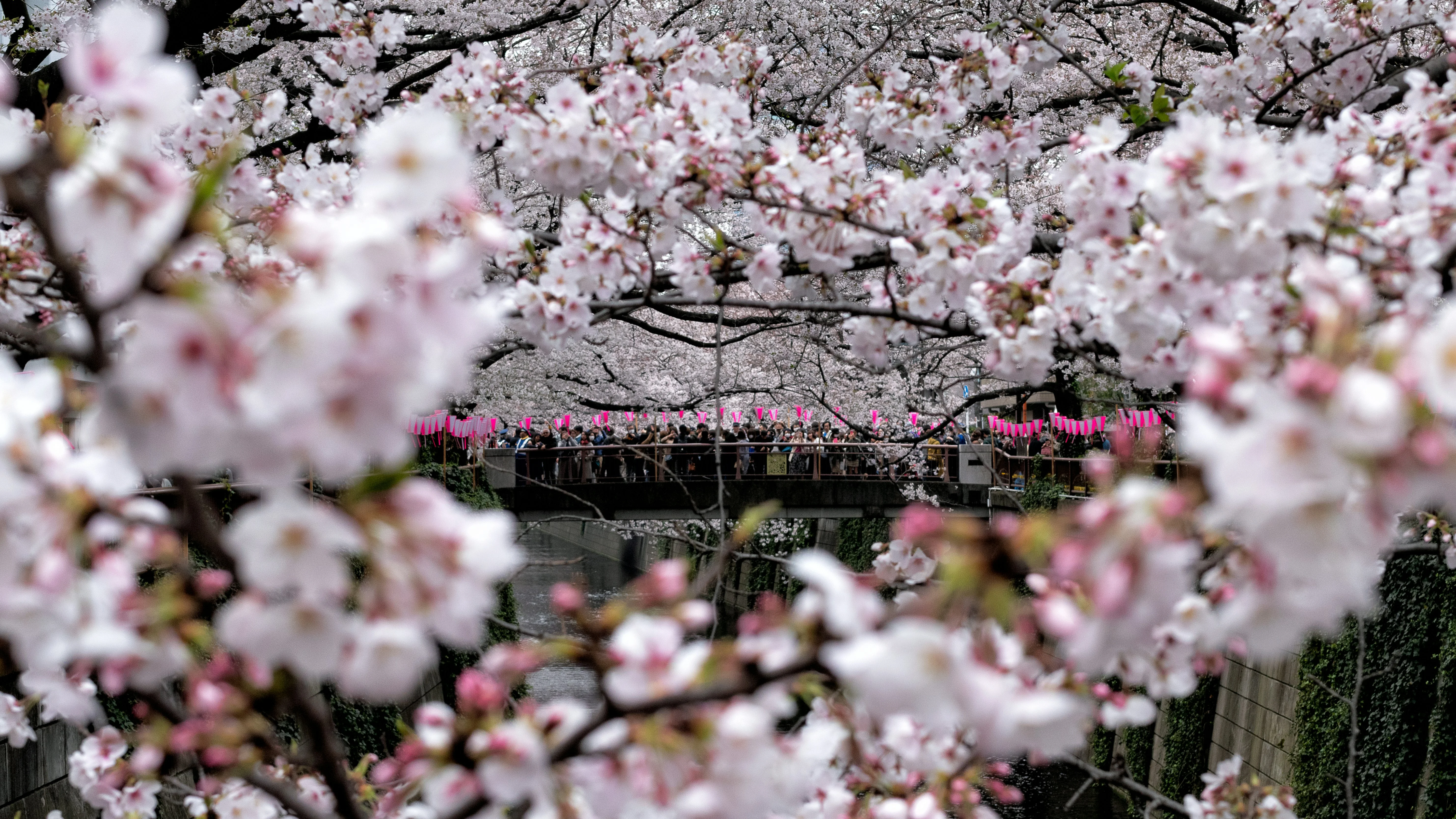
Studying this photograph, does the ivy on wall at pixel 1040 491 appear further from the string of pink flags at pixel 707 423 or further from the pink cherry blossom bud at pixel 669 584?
the pink cherry blossom bud at pixel 669 584

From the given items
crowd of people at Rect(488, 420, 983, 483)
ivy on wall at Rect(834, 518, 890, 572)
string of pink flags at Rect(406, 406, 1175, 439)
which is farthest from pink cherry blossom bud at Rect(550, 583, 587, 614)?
ivy on wall at Rect(834, 518, 890, 572)

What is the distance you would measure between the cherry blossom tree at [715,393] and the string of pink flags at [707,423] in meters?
6.90

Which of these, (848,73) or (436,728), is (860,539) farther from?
(436,728)

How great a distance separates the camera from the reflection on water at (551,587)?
1659cm

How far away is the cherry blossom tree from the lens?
0.80m

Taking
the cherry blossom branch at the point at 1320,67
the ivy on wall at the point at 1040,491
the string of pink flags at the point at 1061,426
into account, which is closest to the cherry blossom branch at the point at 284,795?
the cherry blossom branch at the point at 1320,67

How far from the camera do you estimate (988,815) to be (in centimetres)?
177

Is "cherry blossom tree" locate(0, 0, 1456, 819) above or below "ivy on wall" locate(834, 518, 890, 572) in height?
Result: above

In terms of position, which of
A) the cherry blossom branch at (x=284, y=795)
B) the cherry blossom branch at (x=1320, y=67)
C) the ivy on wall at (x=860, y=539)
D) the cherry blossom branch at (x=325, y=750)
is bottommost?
the ivy on wall at (x=860, y=539)

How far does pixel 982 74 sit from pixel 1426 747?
292 inches

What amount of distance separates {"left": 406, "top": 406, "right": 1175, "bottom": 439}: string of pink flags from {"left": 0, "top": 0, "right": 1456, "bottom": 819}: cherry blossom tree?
6.90 metres

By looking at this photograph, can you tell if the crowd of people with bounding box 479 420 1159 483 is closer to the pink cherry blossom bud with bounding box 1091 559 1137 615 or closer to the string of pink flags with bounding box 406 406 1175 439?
the string of pink flags with bounding box 406 406 1175 439

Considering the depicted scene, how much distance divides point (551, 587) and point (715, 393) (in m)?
24.0

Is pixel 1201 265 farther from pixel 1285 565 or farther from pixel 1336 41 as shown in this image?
pixel 1336 41
